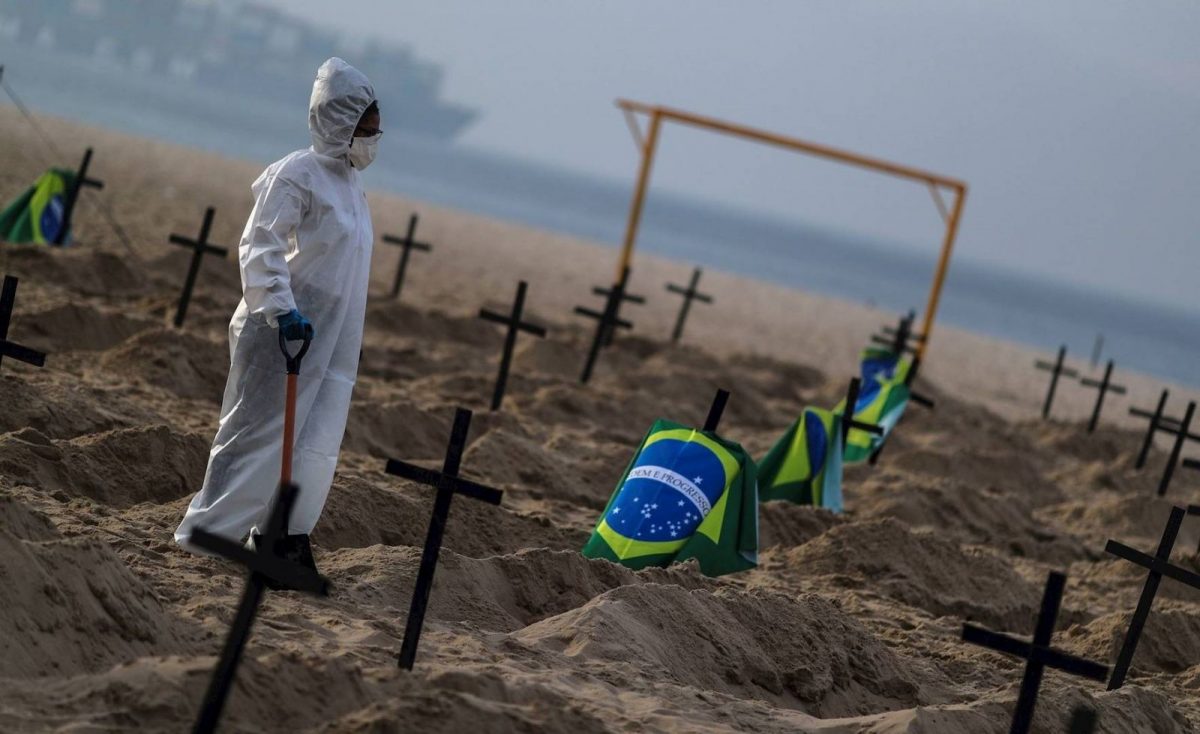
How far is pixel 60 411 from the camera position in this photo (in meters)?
7.63

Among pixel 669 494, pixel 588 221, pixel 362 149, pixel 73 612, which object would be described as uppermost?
pixel 362 149

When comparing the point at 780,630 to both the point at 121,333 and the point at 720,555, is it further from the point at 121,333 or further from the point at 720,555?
the point at 121,333

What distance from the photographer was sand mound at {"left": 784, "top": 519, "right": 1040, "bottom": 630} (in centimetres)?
795

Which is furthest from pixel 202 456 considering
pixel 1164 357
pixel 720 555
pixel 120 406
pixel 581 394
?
pixel 1164 357

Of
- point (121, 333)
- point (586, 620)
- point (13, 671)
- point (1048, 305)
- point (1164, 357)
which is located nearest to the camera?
point (13, 671)

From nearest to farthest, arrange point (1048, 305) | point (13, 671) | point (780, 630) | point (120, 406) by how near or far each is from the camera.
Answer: point (13, 671) < point (780, 630) < point (120, 406) < point (1048, 305)

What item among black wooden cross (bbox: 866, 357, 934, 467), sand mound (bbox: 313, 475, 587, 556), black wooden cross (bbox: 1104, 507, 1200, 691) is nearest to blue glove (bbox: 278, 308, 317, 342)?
sand mound (bbox: 313, 475, 587, 556)

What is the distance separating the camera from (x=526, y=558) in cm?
636

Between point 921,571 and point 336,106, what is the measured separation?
4166 millimetres

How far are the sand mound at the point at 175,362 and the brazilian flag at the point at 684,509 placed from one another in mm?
3371

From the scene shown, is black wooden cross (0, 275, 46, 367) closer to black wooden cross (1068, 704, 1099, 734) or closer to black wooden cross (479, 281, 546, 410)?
black wooden cross (1068, 704, 1099, 734)

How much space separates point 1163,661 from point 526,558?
3.08 meters

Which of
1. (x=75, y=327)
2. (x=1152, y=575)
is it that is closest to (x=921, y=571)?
(x=1152, y=575)

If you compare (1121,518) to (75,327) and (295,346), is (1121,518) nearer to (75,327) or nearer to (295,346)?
(75,327)
